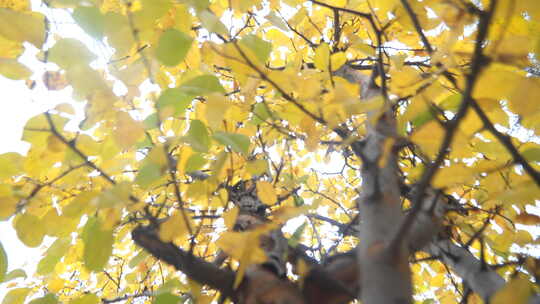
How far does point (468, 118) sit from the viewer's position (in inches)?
23.8

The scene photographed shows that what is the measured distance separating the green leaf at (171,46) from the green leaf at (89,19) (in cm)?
15

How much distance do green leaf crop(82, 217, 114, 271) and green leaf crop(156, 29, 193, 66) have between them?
410mm

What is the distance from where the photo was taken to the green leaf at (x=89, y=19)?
747mm

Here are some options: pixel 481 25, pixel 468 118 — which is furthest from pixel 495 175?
pixel 481 25

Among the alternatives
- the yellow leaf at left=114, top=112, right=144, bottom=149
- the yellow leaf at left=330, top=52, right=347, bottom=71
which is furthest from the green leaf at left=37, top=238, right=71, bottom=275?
the yellow leaf at left=330, top=52, right=347, bottom=71

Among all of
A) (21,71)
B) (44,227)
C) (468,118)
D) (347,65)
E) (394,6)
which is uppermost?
(347,65)

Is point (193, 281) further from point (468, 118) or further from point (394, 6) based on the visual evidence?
point (394, 6)

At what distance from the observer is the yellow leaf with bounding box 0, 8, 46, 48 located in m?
0.70

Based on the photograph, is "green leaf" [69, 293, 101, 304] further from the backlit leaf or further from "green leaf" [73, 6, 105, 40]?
"green leaf" [73, 6, 105, 40]

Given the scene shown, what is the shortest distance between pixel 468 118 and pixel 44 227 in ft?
3.23

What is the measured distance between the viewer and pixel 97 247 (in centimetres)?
78

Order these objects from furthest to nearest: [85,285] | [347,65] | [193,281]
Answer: [85,285] < [347,65] < [193,281]

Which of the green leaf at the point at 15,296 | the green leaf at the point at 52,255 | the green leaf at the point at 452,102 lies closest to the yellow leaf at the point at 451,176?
the green leaf at the point at 452,102

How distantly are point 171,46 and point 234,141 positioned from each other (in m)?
0.26
